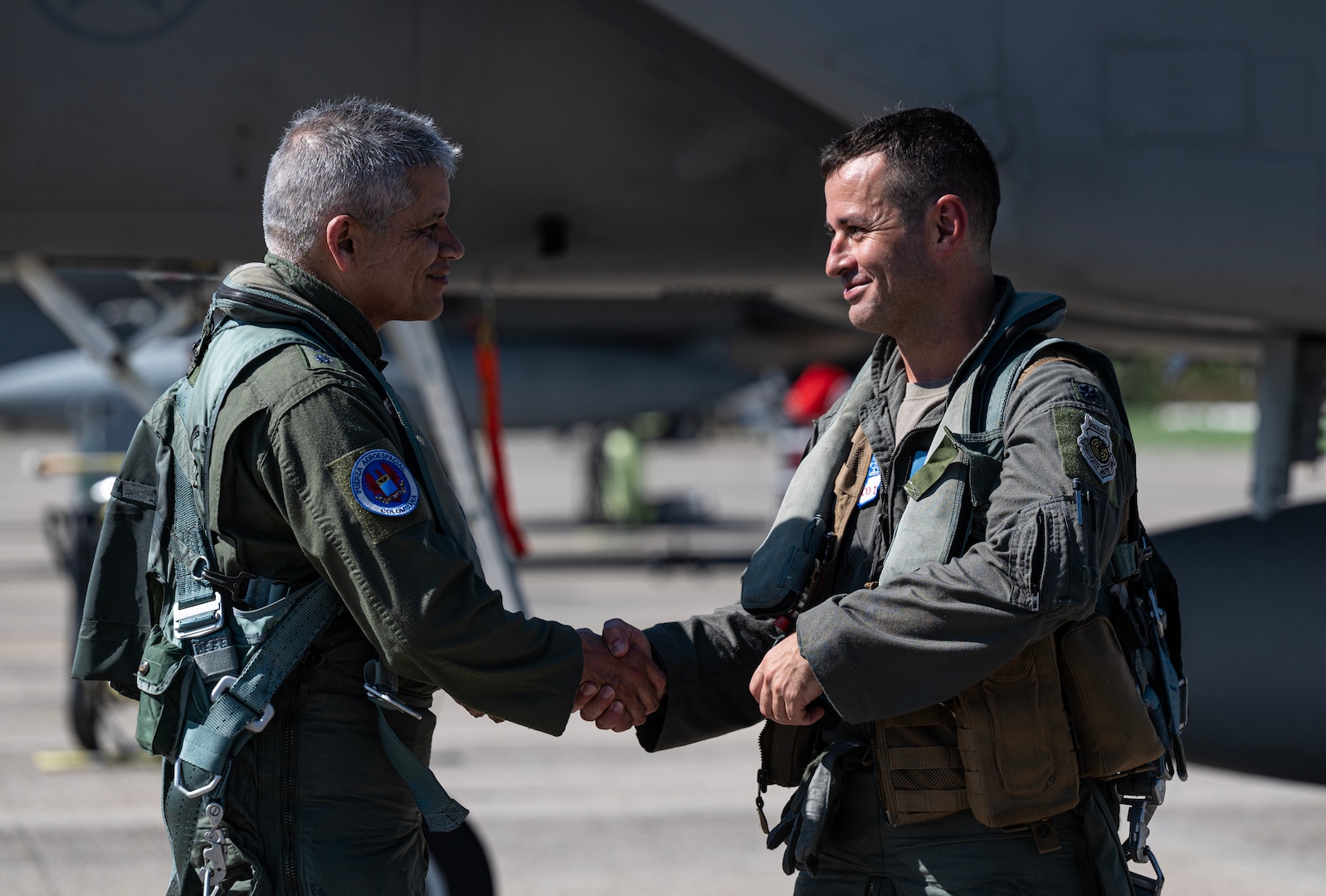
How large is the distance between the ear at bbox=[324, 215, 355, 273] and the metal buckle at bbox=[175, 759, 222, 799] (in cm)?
78

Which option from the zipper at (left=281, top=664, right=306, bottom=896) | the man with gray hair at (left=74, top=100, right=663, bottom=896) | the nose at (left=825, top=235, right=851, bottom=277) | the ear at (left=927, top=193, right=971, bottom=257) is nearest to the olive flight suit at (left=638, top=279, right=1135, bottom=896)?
the ear at (left=927, top=193, right=971, bottom=257)

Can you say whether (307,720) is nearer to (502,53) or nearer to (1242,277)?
(502,53)

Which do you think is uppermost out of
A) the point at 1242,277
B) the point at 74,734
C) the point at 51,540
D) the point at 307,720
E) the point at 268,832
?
the point at 1242,277

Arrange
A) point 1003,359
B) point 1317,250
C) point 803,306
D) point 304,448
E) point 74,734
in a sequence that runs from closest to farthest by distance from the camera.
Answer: point 304,448
point 1003,359
point 1317,250
point 803,306
point 74,734

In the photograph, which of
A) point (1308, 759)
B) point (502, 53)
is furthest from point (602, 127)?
point (1308, 759)

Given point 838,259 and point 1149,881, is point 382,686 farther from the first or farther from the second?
point 1149,881

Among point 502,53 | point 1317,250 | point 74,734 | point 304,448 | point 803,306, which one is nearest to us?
point 304,448

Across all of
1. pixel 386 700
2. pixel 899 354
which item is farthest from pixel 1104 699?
pixel 386 700

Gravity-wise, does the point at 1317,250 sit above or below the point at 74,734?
above

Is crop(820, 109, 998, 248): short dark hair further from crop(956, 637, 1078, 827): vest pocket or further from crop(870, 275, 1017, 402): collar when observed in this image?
crop(956, 637, 1078, 827): vest pocket

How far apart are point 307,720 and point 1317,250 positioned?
106 inches

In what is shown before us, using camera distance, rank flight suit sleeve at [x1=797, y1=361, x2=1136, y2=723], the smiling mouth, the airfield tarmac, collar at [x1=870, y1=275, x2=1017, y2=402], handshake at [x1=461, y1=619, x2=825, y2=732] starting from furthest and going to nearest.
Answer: the airfield tarmac, handshake at [x1=461, y1=619, x2=825, y2=732], the smiling mouth, collar at [x1=870, y1=275, x2=1017, y2=402], flight suit sleeve at [x1=797, y1=361, x2=1136, y2=723]

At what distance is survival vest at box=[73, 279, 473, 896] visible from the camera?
1944 millimetres

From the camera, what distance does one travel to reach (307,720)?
6.54 feet
